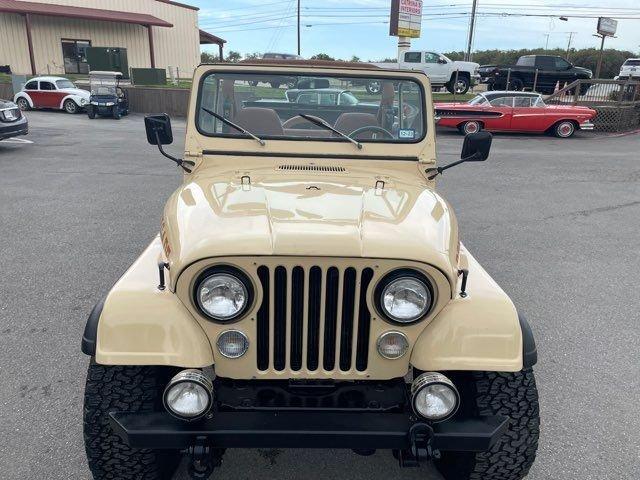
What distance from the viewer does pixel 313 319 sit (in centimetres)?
203

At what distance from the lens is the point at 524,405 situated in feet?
7.25

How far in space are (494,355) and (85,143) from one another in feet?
44.4

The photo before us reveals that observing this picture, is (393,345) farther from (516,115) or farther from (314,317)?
(516,115)

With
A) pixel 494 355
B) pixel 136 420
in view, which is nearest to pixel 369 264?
pixel 494 355

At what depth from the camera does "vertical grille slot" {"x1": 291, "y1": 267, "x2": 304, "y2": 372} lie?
1.98 meters

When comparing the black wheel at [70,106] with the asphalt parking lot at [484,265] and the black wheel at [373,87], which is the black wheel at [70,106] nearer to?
the asphalt parking lot at [484,265]

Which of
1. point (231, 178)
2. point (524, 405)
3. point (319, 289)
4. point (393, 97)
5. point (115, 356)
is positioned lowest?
point (524, 405)

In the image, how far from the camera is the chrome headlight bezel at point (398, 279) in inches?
78.3

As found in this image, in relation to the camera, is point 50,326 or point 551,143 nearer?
point 50,326

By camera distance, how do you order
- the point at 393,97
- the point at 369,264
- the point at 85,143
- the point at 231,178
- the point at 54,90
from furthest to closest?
1. the point at 54,90
2. the point at 85,143
3. the point at 393,97
4. the point at 231,178
5. the point at 369,264

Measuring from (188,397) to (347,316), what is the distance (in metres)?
0.65

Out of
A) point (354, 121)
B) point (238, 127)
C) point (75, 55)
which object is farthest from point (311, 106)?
point (75, 55)

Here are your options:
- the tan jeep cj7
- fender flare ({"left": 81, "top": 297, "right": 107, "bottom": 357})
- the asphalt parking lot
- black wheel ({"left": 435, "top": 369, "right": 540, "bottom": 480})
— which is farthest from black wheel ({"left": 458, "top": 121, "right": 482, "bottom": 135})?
fender flare ({"left": 81, "top": 297, "right": 107, "bottom": 357})

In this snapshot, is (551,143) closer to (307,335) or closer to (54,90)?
(307,335)
